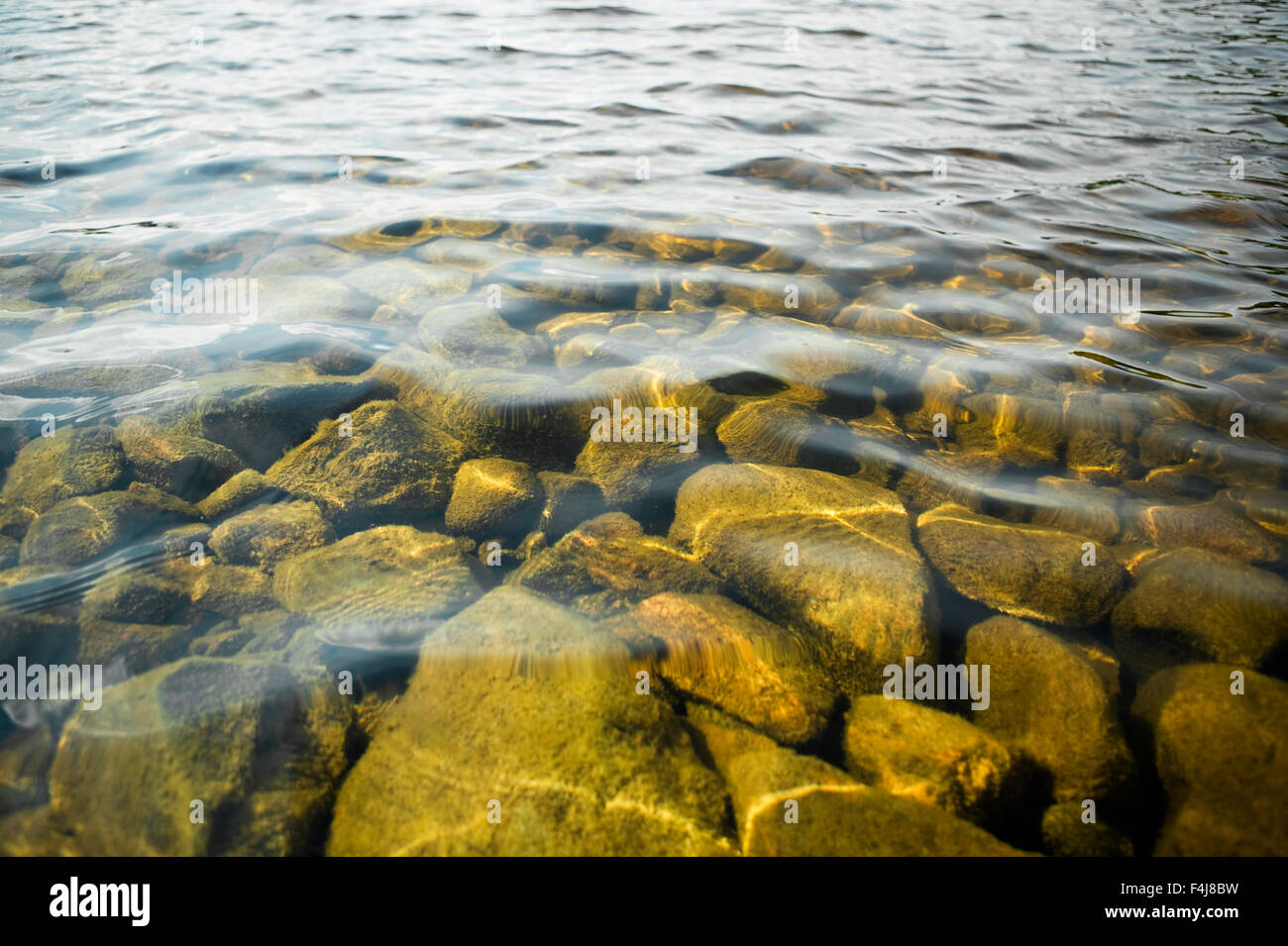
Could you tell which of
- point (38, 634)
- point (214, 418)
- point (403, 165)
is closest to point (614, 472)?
point (214, 418)

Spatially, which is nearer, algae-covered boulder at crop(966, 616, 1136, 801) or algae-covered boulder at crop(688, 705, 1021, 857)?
algae-covered boulder at crop(688, 705, 1021, 857)

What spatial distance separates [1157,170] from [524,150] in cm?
724

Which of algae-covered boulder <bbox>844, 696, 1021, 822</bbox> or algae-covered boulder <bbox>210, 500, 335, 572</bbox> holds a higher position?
algae-covered boulder <bbox>210, 500, 335, 572</bbox>

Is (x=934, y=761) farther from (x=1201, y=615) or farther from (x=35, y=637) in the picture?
(x=35, y=637)

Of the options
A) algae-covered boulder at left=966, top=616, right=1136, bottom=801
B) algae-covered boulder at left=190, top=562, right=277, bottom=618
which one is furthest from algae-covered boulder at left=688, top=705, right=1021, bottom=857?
algae-covered boulder at left=190, top=562, right=277, bottom=618

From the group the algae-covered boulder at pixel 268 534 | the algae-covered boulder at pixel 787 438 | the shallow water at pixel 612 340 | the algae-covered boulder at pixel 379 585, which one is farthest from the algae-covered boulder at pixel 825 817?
the algae-covered boulder at pixel 268 534

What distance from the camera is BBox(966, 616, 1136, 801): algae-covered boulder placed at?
7.73ft

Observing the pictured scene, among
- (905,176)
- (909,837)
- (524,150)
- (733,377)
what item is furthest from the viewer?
(524,150)

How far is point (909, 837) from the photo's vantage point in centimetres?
214

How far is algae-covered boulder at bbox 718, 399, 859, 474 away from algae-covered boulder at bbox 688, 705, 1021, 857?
5.73 feet

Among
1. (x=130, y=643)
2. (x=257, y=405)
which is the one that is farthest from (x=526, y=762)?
(x=257, y=405)

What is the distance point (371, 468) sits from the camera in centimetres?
350

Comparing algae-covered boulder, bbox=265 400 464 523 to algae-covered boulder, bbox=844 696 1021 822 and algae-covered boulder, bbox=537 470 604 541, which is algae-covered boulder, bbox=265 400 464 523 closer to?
algae-covered boulder, bbox=537 470 604 541
